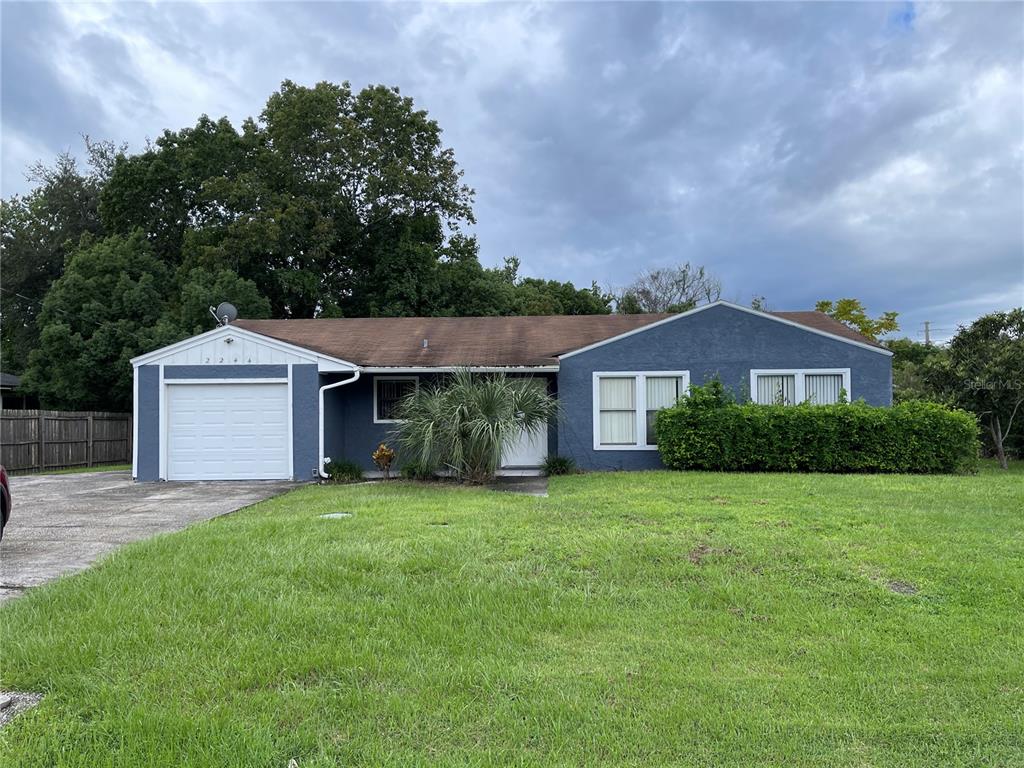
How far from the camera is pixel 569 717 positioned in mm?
3131

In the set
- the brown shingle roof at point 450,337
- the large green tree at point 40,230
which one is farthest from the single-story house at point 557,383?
the large green tree at point 40,230

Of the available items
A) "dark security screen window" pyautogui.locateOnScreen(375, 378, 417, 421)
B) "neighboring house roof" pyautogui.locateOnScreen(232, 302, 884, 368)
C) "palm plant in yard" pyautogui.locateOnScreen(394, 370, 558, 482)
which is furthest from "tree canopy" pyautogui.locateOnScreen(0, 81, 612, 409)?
"palm plant in yard" pyautogui.locateOnScreen(394, 370, 558, 482)

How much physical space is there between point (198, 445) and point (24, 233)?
24260 millimetres

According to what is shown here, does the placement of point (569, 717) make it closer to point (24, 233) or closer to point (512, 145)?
point (512, 145)

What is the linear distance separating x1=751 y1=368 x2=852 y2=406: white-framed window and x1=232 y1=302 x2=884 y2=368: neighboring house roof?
855 mm

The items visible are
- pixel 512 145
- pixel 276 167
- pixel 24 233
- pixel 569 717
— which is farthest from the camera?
pixel 24 233

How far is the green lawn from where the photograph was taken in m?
2.92

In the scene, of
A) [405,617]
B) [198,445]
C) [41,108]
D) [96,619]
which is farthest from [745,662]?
[41,108]

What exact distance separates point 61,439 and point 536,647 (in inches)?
725

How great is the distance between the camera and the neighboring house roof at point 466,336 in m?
14.3

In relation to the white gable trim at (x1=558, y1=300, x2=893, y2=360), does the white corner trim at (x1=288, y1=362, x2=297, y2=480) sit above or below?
below

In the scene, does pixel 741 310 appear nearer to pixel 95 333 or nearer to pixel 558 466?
pixel 558 466

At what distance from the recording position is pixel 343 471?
13.1 m

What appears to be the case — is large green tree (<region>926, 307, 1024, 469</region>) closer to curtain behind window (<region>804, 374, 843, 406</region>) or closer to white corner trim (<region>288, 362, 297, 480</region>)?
curtain behind window (<region>804, 374, 843, 406</region>)
